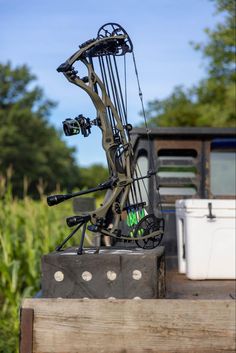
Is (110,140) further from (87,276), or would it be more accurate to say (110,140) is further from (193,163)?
(193,163)

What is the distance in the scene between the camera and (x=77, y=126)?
319 cm

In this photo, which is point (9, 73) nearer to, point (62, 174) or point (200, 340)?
point (62, 174)

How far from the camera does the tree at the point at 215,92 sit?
58.3 feet

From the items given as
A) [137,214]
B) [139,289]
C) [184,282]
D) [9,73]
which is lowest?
[184,282]

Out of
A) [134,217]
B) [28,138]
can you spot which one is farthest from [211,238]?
[28,138]

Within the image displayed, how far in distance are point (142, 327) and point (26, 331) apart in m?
0.50

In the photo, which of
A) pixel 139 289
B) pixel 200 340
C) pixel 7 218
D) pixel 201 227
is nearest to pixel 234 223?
pixel 201 227

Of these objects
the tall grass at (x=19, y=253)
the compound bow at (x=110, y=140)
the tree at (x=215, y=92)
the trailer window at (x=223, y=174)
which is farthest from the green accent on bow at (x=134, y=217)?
the tree at (x=215, y=92)

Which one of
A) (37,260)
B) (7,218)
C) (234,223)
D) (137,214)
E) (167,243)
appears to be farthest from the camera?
(7,218)

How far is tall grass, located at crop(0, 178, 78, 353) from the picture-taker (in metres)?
6.53

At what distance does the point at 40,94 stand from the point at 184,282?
47521 millimetres

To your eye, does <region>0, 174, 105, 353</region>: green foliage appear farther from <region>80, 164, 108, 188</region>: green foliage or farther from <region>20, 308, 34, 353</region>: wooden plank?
<region>80, 164, 108, 188</region>: green foliage

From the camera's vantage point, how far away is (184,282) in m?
4.24

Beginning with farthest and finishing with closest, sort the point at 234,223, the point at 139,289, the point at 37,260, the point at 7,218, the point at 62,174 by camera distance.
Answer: the point at 62,174 < the point at 7,218 < the point at 37,260 < the point at 234,223 < the point at 139,289
